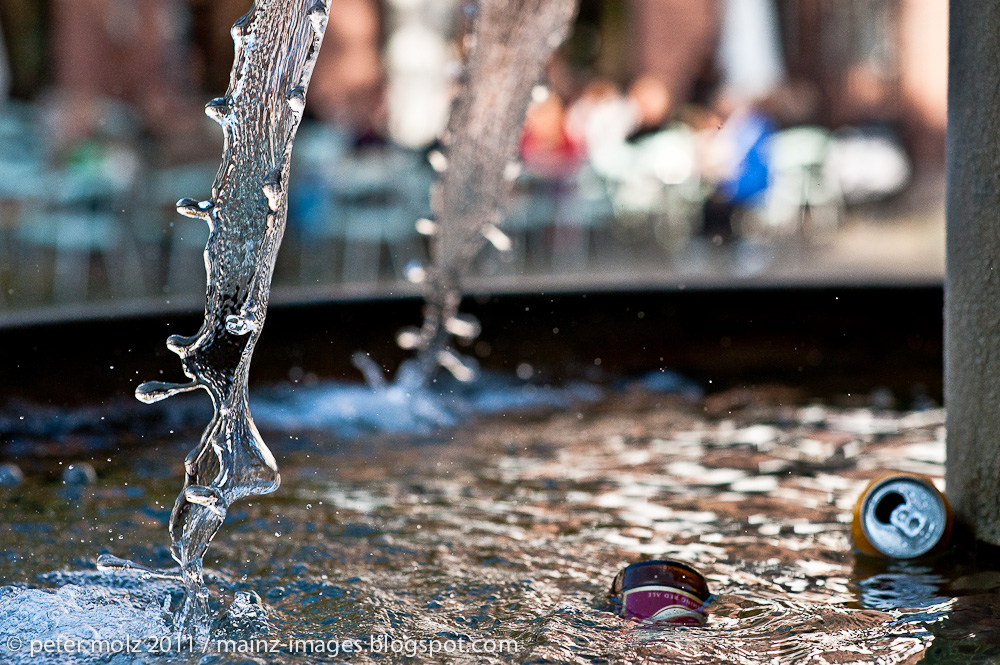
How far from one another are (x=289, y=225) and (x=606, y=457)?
6.80 metres

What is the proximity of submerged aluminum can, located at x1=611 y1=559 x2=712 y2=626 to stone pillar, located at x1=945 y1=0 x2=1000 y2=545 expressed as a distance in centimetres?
77

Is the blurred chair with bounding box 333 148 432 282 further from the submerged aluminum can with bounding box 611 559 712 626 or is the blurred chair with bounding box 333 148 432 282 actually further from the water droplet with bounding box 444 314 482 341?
the submerged aluminum can with bounding box 611 559 712 626

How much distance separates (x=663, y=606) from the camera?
2.53 meters

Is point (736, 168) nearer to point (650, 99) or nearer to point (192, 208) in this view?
point (650, 99)

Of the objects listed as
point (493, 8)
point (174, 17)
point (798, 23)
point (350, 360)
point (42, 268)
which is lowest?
point (350, 360)

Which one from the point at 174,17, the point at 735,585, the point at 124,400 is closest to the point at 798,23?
the point at 174,17

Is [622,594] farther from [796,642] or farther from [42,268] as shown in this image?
[42,268]

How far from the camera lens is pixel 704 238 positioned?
12.4 meters

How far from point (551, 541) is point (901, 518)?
32.7 inches

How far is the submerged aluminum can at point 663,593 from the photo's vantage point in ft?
8.22

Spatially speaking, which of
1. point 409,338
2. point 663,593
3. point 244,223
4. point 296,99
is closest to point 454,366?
point 409,338

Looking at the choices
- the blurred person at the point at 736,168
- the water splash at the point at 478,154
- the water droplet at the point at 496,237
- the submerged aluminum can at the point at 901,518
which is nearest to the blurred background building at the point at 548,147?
the blurred person at the point at 736,168

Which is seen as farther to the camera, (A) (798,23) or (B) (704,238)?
(A) (798,23)

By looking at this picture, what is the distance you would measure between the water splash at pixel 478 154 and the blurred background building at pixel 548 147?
0.22 meters
